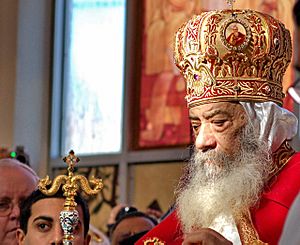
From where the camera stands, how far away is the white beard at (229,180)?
5.42 m

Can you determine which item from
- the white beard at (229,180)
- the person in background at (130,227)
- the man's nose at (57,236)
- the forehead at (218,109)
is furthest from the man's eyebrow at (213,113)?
the person in background at (130,227)

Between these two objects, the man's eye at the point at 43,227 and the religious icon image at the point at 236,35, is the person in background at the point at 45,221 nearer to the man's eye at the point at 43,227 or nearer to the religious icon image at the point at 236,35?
the man's eye at the point at 43,227

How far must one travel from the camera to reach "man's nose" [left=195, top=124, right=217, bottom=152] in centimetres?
537

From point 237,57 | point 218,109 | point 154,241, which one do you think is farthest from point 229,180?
point 237,57

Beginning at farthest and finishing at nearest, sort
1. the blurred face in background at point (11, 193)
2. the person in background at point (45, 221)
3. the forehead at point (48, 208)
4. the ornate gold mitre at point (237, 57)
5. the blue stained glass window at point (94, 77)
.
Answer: the blue stained glass window at point (94, 77) → the blurred face in background at point (11, 193) → the ornate gold mitre at point (237, 57) → the forehead at point (48, 208) → the person in background at point (45, 221)

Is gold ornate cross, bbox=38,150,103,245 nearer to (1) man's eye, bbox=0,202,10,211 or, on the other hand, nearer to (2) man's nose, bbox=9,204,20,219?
(2) man's nose, bbox=9,204,20,219

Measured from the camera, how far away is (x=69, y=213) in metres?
5.14

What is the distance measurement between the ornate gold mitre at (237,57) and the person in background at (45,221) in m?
0.70

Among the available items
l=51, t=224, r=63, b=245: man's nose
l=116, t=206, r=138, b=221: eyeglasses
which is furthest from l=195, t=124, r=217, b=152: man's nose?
l=116, t=206, r=138, b=221: eyeglasses

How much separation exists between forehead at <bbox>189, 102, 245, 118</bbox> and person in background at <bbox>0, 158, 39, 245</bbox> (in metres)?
1.01

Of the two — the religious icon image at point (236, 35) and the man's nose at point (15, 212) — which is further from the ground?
the religious icon image at point (236, 35)

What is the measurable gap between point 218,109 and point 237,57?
27 centimetres

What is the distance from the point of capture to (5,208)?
19.9 ft

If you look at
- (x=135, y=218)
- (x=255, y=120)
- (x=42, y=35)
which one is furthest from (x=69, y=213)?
(x=42, y=35)
